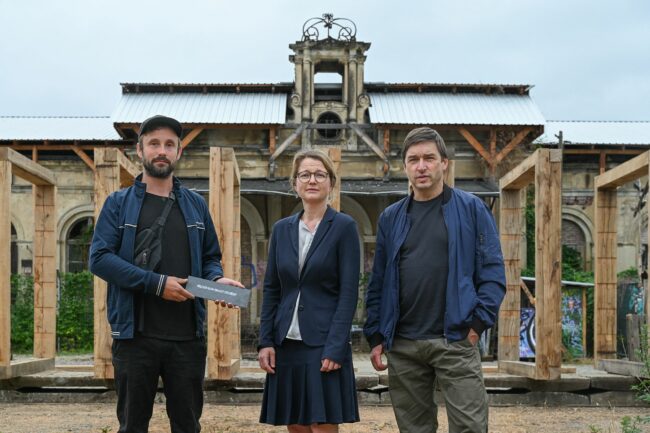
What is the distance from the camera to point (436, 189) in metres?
4.60

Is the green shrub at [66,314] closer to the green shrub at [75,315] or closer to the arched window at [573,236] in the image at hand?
the green shrub at [75,315]

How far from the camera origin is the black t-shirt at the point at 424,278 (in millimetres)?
4375

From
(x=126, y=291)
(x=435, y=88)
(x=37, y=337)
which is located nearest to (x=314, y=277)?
(x=126, y=291)

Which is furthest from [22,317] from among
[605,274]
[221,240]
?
[605,274]

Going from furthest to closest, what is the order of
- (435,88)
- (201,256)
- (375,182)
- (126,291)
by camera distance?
(435,88) → (375,182) → (201,256) → (126,291)

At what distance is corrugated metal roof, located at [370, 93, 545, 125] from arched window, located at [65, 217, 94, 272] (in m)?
7.13

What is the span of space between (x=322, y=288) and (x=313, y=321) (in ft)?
0.61

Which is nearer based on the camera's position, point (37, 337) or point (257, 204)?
point (37, 337)

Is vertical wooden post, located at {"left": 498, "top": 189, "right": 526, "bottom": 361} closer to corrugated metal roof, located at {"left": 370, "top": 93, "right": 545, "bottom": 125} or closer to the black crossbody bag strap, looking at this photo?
the black crossbody bag strap

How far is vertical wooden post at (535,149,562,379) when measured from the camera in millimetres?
8117

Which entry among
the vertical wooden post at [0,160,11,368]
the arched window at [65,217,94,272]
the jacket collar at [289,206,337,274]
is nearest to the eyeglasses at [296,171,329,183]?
the jacket collar at [289,206,337,274]

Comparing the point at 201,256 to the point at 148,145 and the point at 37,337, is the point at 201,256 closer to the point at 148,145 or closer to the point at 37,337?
the point at 148,145

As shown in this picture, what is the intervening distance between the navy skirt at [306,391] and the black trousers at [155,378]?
1.32ft

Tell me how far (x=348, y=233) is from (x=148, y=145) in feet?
3.87
